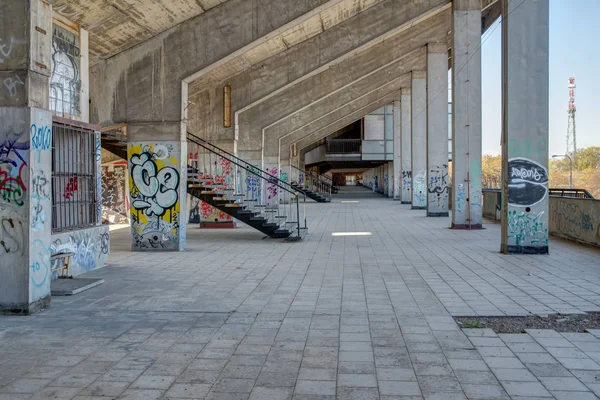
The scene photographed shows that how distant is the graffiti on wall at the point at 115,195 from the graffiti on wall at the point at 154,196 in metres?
7.59

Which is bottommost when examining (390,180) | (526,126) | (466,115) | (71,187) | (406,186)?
(71,187)

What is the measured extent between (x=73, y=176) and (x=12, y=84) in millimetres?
3690

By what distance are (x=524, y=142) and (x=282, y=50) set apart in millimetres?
11949

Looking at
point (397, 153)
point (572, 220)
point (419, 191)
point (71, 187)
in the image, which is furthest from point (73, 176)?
point (397, 153)

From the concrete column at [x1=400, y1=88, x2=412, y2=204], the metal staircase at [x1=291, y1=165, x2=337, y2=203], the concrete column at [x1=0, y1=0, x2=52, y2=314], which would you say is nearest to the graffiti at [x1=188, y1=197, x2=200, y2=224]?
the concrete column at [x1=0, y1=0, x2=52, y2=314]

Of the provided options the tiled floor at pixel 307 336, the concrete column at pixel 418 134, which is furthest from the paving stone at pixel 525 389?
the concrete column at pixel 418 134

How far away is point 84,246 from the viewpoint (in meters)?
11.3

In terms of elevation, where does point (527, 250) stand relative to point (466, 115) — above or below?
below

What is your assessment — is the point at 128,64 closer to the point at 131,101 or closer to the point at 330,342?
the point at 131,101

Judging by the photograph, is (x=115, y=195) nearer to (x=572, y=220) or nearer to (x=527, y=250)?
(x=527, y=250)

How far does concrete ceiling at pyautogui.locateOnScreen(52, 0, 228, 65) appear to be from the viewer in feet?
38.7

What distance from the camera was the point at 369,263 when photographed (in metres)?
12.5

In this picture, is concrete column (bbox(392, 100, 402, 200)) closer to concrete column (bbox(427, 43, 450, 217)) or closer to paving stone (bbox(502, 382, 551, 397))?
concrete column (bbox(427, 43, 450, 217))

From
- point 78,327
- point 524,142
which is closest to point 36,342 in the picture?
point 78,327
